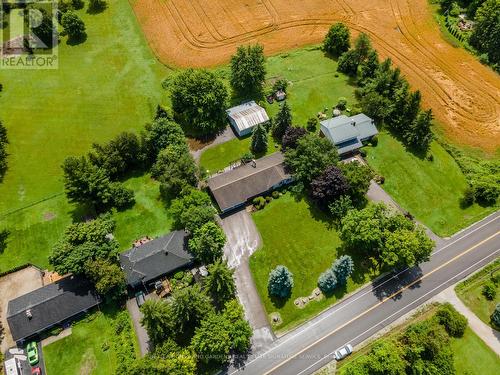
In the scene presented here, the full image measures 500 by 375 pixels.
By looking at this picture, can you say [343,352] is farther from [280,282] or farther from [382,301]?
[280,282]

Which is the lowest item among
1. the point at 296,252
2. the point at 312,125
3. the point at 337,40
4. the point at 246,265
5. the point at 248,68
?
the point at 296,252

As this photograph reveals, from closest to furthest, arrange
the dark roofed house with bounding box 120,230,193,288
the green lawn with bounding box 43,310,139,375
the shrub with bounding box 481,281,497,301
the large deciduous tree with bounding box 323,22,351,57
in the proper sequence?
the green lawn with bounding box 43,310,139,375 → the dark roofed house with bounding box 120,230,193,288 → the shrub with bounding box 481,281,497,301 → the large deciduous tree with bounding box 323,22,351,57

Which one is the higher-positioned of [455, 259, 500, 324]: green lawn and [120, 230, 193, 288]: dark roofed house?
[120, 230, 193, 288]: dark roofed house

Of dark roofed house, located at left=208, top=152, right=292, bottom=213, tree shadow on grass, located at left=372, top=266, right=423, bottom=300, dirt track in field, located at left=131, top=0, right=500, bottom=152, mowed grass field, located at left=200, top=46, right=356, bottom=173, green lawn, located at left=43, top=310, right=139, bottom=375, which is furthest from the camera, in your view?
dirt track in field, located at left=131, top=0, right=500, bottom=152

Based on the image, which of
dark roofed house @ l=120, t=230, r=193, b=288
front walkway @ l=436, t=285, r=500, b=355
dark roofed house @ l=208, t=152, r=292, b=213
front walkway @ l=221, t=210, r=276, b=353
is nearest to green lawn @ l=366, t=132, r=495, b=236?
front walkway @ l=436, t=285, r=500, b=355

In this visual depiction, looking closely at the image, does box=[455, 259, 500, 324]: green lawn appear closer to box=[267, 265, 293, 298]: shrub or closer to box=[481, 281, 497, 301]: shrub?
box=[481, 281, 497, 301]: shrub

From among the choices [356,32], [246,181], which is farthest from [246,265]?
[356,32]

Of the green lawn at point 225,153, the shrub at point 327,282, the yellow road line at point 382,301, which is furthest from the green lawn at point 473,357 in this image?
the green lawn at point 225,153
